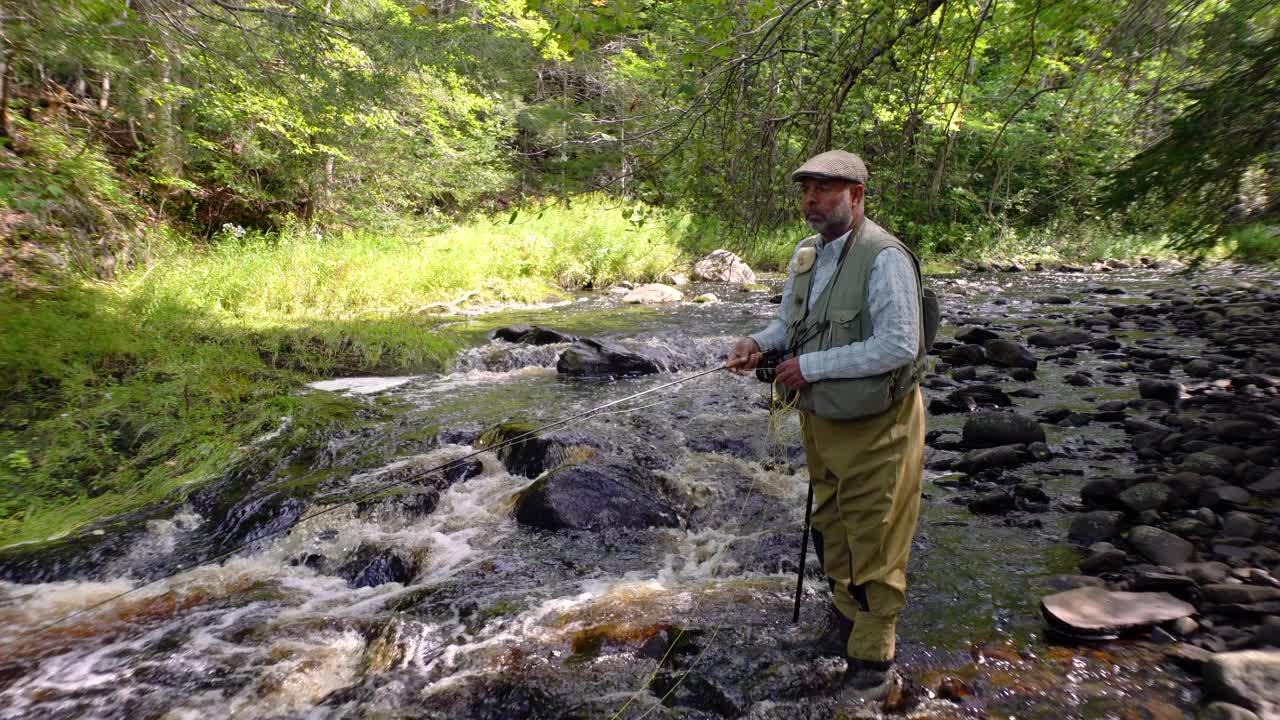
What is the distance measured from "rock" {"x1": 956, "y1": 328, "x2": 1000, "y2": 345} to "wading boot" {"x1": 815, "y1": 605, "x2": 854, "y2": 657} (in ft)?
26.5

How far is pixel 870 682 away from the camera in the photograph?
9.52 feet

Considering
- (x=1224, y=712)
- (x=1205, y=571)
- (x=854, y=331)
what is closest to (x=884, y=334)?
(x=854, y=331)

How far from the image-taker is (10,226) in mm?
8336

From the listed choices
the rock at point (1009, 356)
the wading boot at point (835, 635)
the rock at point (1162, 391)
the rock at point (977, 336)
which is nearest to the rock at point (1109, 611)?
the wading boot at point (835, 635)

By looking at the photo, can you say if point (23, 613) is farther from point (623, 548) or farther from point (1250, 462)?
point (1250, 462)

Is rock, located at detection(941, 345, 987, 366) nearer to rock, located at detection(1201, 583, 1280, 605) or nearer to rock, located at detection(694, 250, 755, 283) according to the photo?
rock, located at detection(1201, 583, 1280, 605)

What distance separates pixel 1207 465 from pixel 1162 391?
2401 millimetres

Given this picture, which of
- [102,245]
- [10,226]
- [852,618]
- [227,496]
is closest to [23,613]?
[227,496]

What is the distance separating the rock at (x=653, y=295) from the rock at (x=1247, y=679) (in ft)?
44.0

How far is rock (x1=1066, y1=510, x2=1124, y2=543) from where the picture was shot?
4.00m

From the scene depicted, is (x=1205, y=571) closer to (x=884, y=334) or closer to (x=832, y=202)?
A: (x=884, y=334)

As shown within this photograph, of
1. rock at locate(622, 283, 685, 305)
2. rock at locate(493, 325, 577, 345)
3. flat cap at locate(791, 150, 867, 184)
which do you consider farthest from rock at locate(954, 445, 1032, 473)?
rock at locate(622, 283, 685, 305)

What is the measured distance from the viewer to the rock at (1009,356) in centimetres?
862

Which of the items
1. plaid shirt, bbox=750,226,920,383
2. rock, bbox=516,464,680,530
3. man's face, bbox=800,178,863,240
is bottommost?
rock, bbox=516,464,680,530
